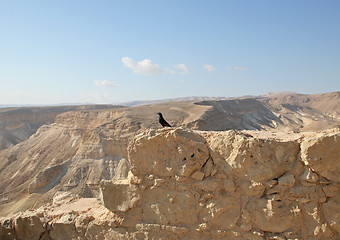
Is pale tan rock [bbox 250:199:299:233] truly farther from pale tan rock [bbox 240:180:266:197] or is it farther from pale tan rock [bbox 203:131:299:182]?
pale tan rock [bbox 203:131:299:182]

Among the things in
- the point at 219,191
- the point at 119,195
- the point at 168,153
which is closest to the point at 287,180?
the point at 219,191

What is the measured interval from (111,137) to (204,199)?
23.7 m

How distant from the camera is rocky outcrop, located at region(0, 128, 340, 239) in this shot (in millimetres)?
3934

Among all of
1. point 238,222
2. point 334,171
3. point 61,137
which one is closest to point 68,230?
point 238,222

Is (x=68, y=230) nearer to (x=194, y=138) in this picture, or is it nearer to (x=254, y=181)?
(x=194, y=138)

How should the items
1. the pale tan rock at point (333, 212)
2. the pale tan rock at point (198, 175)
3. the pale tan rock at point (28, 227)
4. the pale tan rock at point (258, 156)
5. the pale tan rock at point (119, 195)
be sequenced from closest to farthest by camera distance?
the pale tan rock at point (333, 212) < the pale tan rock at point (258, 156) < the pale tan rock at point (198, 175) < the pale tan rock at point (119, 195) < the pale tan rock at point (28, 227)

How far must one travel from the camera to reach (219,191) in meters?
4.45

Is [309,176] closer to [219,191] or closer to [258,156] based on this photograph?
[258,156]

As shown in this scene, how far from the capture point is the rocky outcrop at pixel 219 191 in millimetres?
3934

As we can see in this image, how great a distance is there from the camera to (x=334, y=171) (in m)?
3.86

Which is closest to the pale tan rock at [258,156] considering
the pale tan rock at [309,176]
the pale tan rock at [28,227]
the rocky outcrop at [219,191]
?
the rocky outcrop at [219,191]

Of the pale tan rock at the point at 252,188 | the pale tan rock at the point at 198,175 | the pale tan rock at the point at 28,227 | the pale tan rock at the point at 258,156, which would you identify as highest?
the pale tan rock at the point at 258,156

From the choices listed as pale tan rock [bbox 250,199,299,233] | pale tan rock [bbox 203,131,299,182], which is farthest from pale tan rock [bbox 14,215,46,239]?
pale tan rock [bbox 250,199,299,233]

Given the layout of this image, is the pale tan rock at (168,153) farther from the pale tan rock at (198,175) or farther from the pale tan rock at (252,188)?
the pale tan rock at (252,188)
